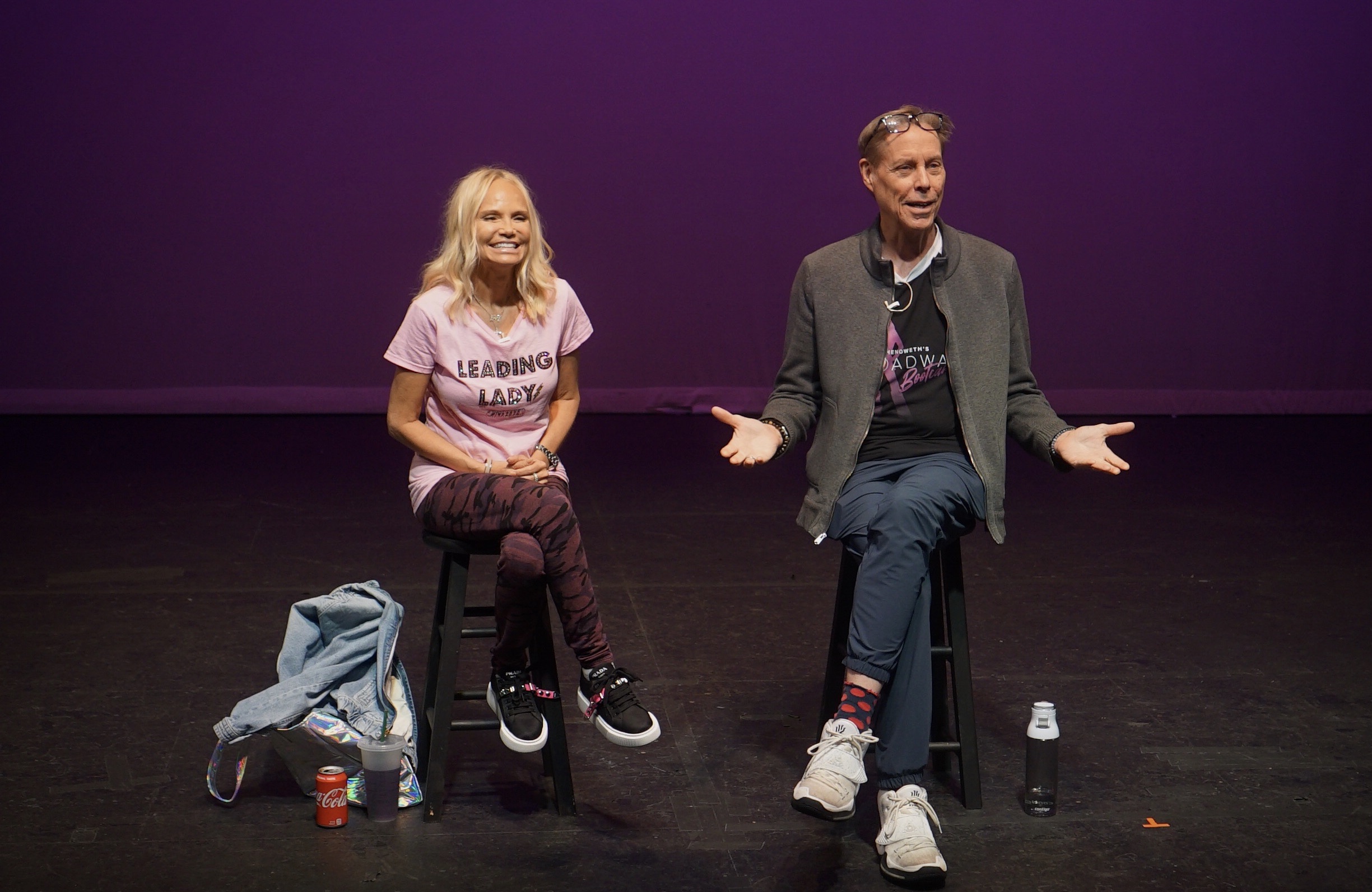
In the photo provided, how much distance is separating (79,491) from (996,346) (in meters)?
3.97

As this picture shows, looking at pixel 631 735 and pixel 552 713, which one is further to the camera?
pixel 552 713

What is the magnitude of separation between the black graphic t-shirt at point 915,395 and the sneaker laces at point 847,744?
Answer: 569 millimetres

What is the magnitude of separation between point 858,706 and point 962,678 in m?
0.32

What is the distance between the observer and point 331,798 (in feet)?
8.73

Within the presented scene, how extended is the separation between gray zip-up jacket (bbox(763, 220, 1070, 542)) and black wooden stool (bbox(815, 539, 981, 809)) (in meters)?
0.12

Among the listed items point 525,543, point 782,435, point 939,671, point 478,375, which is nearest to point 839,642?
point 939,671

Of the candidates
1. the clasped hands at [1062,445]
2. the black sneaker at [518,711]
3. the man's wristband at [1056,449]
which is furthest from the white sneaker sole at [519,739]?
the man's wristband at [1056,449]

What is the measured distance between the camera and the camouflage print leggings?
8.59 ft

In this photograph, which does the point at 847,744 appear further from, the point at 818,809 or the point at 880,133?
the point at 880,133

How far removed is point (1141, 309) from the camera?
26.1 ft

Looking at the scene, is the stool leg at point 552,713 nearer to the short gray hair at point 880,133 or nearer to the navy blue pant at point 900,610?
the navy blue pant at point 900,610

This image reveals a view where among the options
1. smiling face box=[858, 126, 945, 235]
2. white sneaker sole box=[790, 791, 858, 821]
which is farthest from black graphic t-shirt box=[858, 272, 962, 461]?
white sneaker sole box=[790, 791, 858, 821]

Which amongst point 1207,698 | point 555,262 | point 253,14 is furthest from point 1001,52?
point 1207,698

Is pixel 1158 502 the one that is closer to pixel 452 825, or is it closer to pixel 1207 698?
pixel 1207 698
